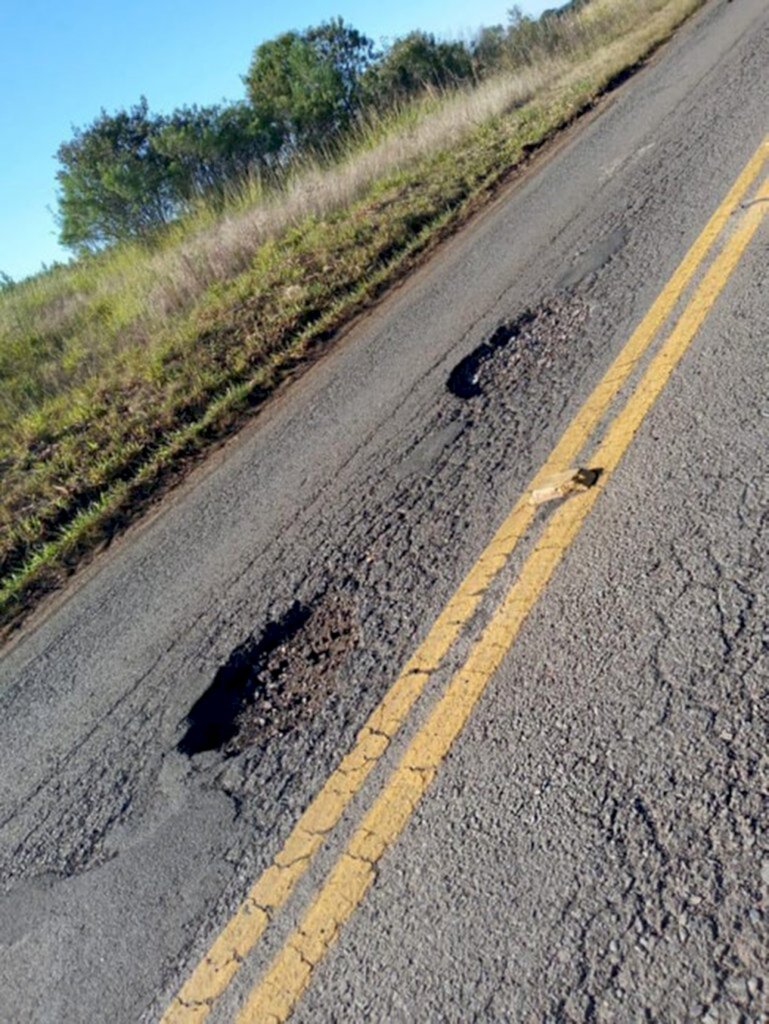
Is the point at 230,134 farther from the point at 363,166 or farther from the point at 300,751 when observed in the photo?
the point at 300,751

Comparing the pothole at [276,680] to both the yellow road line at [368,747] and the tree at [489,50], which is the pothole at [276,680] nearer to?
the yellow road line at [368,747]

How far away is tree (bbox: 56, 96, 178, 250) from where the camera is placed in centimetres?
1619

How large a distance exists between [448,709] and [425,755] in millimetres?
166

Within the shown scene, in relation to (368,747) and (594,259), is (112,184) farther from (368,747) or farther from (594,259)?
(368,747)

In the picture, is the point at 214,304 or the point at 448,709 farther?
the point at 214,304

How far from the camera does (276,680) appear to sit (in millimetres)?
3057

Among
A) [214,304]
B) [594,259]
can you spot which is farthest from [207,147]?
[594,259]

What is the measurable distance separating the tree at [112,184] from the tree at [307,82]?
9.64 ft

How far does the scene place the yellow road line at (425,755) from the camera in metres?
2.01

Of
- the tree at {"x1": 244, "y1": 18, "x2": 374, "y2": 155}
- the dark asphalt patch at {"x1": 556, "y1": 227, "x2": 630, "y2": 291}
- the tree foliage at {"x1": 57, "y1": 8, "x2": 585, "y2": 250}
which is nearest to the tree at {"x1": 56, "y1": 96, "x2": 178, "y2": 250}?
the tree foliage at {"x1": 57, "y1": 8, "x2": 585, "y2": 250}

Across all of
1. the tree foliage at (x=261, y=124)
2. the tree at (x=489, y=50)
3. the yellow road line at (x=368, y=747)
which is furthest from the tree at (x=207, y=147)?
the yellow road line at (x=368, y=747)

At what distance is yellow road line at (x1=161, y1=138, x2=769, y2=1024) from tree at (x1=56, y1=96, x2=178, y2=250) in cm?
1429

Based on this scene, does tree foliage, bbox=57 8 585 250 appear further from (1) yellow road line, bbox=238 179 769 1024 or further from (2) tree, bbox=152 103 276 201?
(1) yellow road line, bbox=238 179 769 1024

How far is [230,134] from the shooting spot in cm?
1742
